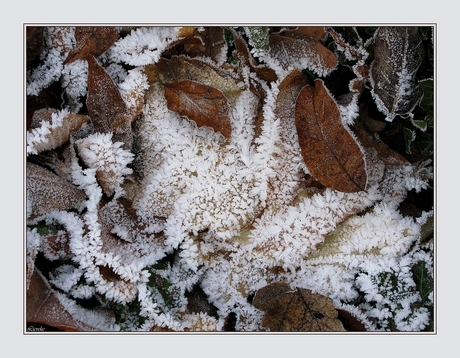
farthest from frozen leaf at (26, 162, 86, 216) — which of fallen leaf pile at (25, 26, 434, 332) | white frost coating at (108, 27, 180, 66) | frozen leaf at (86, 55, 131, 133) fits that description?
white frost coating at (108, 27, 180, 66)

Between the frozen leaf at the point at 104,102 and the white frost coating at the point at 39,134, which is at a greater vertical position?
the frozen leaf at the point at 104,102

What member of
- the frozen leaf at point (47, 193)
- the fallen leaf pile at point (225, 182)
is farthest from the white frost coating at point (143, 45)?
the frozen leaf at point (47, 193)

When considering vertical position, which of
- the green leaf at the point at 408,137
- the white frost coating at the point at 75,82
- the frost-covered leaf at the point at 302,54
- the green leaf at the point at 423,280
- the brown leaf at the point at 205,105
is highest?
the frost-covered leaf at the point at 302,54

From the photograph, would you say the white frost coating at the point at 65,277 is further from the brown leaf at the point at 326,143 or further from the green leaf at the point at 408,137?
the green leaf at the point at 408,137

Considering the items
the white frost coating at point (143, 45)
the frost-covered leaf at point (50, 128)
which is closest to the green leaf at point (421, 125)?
the white frost coating at point (143, 45)

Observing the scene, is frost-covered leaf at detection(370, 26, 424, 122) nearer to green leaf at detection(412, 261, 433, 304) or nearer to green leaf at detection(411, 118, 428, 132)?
green leaf at detection(411, 118, 428, 132)

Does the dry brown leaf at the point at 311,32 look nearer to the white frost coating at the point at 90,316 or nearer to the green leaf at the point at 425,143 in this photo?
the green leaf at the point at 425,143

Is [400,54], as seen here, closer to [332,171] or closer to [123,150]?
[332,171]
